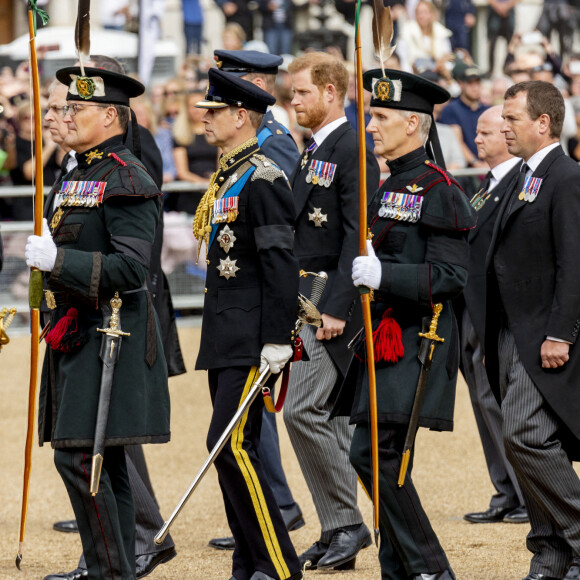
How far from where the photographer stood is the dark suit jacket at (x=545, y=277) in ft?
17.3

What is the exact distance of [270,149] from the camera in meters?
6.62

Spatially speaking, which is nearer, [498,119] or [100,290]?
[100,290]

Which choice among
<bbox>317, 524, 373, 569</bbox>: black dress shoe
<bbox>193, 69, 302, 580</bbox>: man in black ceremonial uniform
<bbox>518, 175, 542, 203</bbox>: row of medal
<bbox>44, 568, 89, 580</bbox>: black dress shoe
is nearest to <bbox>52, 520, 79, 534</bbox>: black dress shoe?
<bbox>44, 568, 89, 580</bbox>: black dress shoe

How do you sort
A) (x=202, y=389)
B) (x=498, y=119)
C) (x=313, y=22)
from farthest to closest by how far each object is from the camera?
(x=313, y=22) < (x=202, y=389) < (x=498, y=119)

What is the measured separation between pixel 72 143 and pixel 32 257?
65 centimetres

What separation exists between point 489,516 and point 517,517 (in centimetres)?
14

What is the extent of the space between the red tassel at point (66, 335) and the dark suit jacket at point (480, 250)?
A: 9.19ft

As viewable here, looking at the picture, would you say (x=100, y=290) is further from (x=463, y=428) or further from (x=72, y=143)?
(x=463, y=428)

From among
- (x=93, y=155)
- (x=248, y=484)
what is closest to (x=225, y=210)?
(x=93, y=155)

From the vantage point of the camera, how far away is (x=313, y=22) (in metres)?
15.7

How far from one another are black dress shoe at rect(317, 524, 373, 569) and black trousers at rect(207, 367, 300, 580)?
0.77 metres

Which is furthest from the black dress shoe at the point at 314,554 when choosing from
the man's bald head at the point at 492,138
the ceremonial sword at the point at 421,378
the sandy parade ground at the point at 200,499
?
the man's bald head at the point at 492,138

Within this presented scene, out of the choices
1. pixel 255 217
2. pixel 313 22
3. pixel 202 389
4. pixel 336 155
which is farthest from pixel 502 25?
pixel 255 217

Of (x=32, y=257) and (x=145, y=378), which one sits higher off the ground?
(x=32, y=257)
